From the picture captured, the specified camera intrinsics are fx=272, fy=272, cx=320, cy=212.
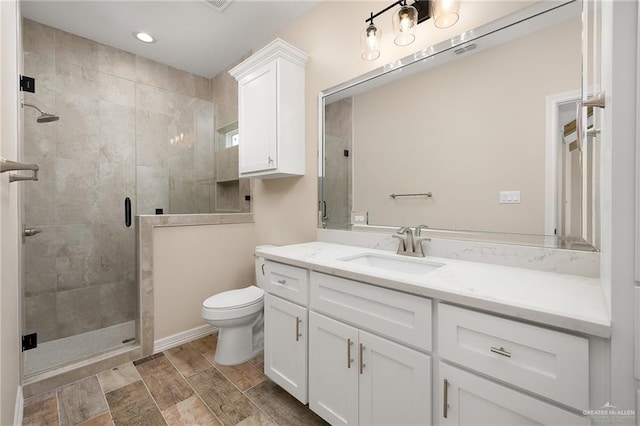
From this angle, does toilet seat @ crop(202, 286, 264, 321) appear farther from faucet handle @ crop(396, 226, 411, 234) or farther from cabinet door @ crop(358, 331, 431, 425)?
faucet handle @ crop(396, 226, 411, 234)

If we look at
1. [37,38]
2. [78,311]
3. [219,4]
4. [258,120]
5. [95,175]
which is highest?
[219,4]

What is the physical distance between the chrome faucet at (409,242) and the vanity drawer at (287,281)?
0.56 metres

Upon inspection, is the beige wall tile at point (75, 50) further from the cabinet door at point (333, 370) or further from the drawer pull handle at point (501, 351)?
the drawer pull handle at point (501, 351)

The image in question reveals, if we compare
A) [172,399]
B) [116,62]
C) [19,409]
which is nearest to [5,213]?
[19,409]

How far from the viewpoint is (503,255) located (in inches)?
49.9

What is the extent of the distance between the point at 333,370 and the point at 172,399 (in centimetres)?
104

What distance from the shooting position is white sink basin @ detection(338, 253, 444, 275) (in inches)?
54.9

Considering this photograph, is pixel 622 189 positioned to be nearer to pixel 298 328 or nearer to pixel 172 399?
pixel 298 328

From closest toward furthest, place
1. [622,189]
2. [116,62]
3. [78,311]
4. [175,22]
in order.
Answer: [622,189] → [175,22] → [78,311] → [116,62]

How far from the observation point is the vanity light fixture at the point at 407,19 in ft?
4.53

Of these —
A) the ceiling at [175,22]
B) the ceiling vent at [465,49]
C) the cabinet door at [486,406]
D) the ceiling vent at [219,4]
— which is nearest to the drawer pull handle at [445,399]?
the cabinet door at [486,406]

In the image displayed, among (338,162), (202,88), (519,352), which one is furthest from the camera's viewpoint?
(202,88)

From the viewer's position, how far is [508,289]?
893 mm

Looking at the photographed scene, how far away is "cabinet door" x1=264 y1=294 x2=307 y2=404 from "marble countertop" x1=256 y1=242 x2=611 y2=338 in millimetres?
293
